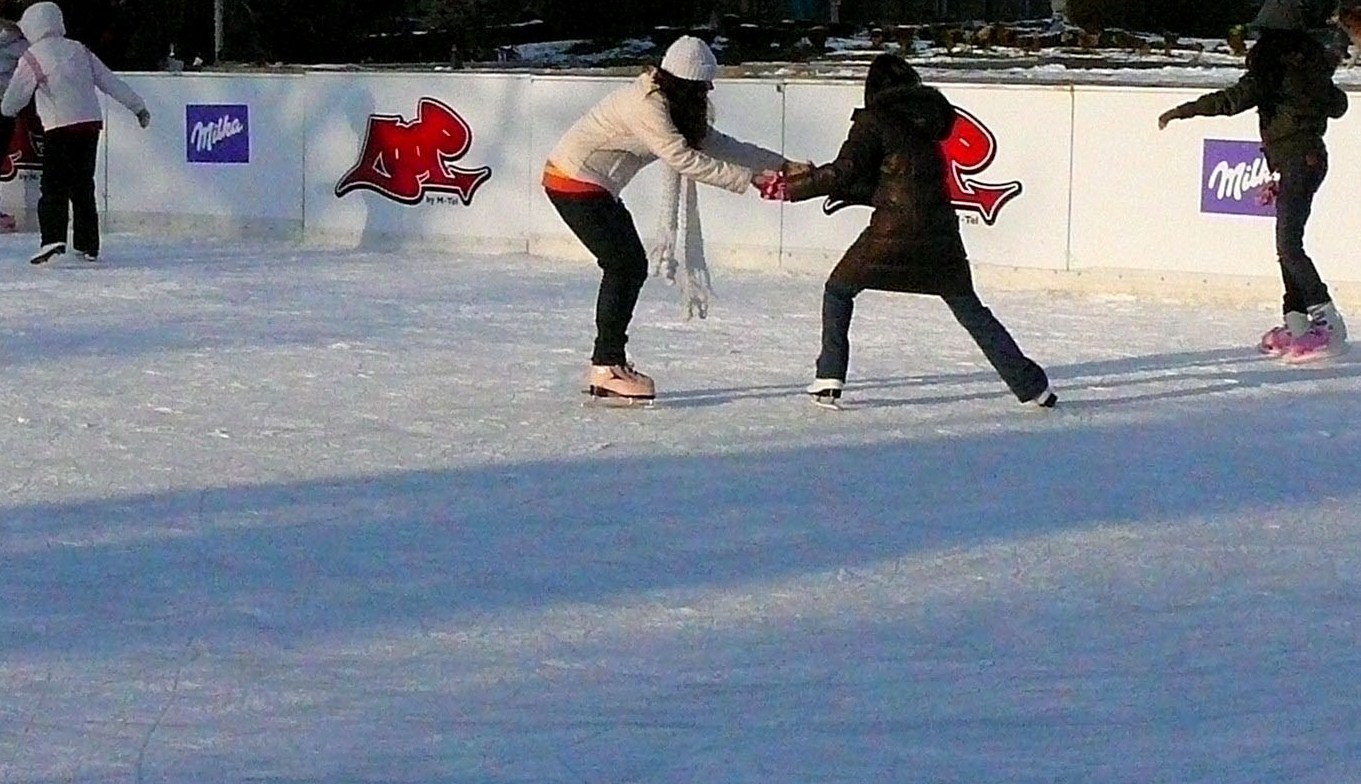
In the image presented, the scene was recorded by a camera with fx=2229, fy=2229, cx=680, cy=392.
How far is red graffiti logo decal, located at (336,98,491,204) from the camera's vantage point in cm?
1303

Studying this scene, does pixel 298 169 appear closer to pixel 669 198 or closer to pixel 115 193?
pixel 115 193

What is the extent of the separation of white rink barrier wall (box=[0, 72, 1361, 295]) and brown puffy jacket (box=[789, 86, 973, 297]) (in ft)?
9.27

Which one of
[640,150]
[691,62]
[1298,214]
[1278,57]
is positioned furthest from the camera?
[1298,214]

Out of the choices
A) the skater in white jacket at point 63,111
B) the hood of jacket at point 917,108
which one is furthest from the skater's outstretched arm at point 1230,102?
the skater in white jacket at point 63,111

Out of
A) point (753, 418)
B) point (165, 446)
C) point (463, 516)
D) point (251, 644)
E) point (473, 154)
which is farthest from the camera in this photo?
point (473, 154)

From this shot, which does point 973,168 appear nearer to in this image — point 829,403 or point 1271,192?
point 1271,192

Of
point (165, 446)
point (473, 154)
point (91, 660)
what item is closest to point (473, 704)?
point (91, 660)

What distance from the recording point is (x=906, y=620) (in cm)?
490

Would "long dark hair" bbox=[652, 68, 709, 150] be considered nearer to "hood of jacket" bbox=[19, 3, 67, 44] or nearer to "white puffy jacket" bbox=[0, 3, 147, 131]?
"white puffy jacket" bbox=[0, 3, 147, 131]

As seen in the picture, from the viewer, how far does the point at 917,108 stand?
7.08 meters

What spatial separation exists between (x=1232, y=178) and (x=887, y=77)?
13.4 ft

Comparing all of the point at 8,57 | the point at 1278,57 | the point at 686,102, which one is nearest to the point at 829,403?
the point at 686,102

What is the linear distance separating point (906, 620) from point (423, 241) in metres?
8.69

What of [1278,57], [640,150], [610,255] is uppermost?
[1278,57]
